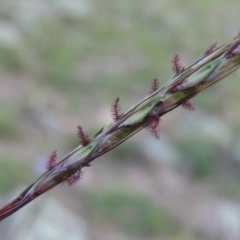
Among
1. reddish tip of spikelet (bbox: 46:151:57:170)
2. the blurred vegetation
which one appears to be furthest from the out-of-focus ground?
reddish tip of spikelet (bbox: 46:151:57:170)

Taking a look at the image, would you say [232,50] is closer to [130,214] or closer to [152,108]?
[152,108]

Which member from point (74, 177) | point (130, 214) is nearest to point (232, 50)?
point (74, 177)

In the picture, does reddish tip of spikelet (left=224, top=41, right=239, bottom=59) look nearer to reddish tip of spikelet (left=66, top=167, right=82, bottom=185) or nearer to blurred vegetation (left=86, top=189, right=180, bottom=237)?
reddish tip of spikelet (left=66, top=167, right=82, bottom=185)

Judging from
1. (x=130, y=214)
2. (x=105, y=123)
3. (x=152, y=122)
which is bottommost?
(x=152, y=122)

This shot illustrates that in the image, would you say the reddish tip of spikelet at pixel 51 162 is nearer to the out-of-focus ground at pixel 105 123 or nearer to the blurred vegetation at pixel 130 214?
the out-of-focus ground at pixel 105 123

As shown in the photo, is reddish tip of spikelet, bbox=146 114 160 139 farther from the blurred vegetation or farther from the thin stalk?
the blurred vegetation

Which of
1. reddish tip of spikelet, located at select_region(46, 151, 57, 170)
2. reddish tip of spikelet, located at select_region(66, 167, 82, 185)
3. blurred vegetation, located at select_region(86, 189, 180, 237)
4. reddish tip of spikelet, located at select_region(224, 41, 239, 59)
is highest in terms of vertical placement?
blurred vegetation, located at select_region(86, 189, 180, 237)

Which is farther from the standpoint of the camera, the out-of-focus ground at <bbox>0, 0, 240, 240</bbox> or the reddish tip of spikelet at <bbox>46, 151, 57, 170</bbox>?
the out-of-focus ground at <bbox>0, 0, 240, 240</bbox>

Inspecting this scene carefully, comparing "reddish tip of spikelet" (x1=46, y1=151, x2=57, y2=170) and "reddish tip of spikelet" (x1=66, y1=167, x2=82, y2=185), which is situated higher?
"reddish tip of spikelet" (x1=46, y1=151, x2=57, y2=170)
